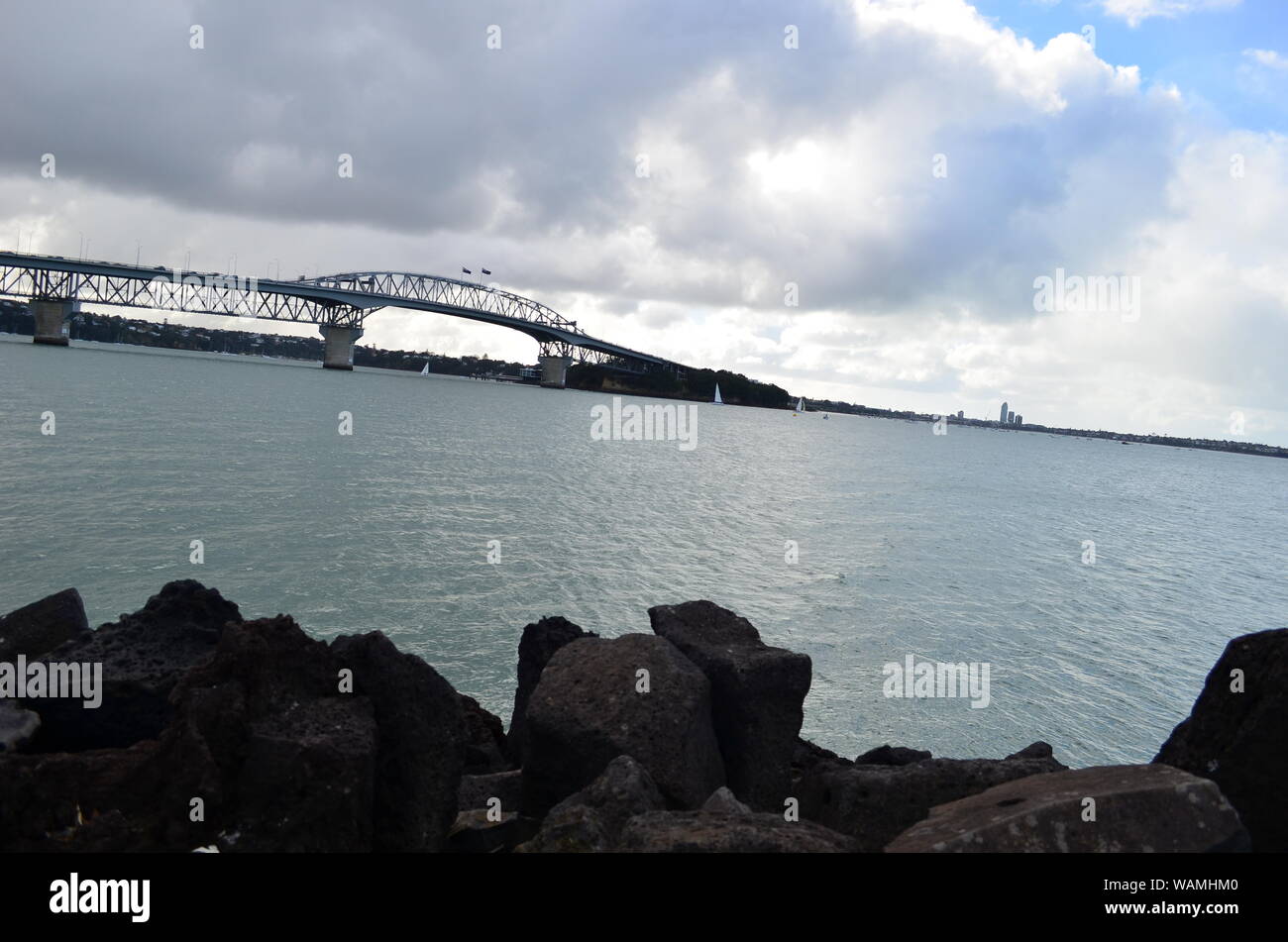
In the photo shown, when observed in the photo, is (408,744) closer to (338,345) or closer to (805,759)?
(805,759)

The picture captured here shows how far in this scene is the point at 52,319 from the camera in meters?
115

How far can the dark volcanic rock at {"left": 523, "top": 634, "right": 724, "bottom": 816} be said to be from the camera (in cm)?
566

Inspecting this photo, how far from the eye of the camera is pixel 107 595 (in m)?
13.3

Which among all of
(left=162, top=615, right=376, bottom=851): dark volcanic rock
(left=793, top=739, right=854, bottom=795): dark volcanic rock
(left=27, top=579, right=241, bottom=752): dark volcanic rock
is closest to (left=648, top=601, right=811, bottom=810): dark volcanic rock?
(left=793, top=739, right=854, bottom=795): dark volcanic rock

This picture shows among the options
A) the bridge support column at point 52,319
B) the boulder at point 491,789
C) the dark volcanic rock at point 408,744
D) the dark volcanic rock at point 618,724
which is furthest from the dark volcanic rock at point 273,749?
the bridge support column at point 52,319

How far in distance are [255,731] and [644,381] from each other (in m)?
176

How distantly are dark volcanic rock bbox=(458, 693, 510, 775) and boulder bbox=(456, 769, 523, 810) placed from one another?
0.37m

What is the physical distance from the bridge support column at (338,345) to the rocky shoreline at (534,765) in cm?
13164

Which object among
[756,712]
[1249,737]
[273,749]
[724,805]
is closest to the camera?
[724,805]

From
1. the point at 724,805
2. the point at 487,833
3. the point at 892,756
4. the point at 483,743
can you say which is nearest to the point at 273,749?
the point at 487,833

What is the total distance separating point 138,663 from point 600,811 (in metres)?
3.69

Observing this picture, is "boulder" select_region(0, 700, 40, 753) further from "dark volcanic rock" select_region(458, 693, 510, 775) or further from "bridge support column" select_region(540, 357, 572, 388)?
"bridge support column" select_region(540, 357, 572, 388)

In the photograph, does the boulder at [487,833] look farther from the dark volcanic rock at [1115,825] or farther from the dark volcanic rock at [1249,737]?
the dark volcanic rock at [1249,737]
